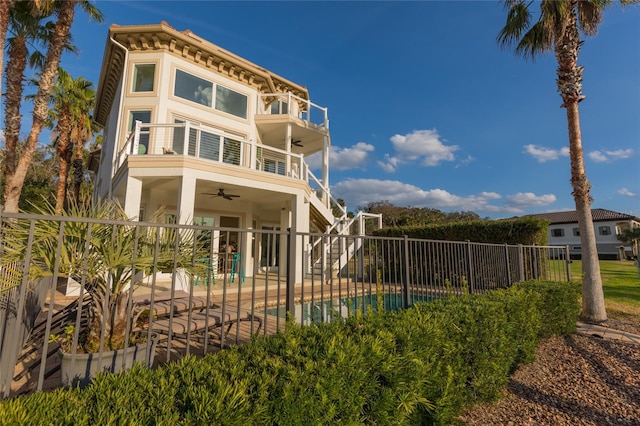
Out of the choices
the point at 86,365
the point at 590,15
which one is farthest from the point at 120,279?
the point at 590,15

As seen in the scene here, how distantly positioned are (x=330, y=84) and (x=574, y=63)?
17.1 metres

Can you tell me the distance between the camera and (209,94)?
571 inches

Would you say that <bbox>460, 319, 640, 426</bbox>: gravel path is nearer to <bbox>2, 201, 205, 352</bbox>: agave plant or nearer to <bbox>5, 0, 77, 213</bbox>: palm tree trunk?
<bbox>2, 201, 205, 352</bbox>: agave plant

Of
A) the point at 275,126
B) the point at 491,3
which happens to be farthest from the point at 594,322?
the point at 275,126

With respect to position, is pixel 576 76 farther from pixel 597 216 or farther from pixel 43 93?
pixel 597 216

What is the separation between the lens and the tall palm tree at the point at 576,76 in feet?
25.6

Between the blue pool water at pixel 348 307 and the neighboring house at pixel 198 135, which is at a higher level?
the neighboring house at pixel 198 135

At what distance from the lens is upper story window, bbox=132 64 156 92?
13219 millimetres

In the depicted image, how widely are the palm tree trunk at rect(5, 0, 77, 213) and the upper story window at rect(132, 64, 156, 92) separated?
2.57m

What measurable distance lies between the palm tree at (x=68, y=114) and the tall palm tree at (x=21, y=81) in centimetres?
620

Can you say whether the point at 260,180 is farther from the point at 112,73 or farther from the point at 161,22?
the point at 112,73

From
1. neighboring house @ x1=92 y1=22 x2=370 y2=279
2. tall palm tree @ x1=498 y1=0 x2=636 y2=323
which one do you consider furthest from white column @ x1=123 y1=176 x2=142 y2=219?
tall palm tree @ x1=498 y1=0 x2=636 y2=323

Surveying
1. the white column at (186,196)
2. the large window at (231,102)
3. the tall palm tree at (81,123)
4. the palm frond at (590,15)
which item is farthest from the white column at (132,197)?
the palm frond at (590,15)

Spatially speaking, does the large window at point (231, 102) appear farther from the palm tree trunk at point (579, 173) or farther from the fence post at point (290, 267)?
the fence post at point (290, 267)
